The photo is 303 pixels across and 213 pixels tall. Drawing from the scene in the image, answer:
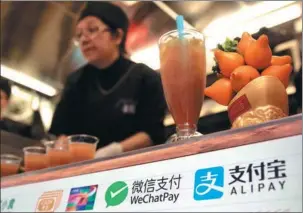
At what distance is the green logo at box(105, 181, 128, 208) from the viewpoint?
751 millimetres

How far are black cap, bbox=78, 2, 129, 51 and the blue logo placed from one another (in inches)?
54.7

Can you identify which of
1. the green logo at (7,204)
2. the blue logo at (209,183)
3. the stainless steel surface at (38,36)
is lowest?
the blue logo at (209,183)

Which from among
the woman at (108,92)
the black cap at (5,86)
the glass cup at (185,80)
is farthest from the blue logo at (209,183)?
the black cap at (5,86)

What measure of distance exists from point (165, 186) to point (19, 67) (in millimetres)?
2307

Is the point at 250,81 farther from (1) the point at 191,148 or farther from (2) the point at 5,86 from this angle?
(2) the point at 5,86

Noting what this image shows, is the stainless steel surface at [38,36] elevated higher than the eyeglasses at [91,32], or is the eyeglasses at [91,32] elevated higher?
the stainless steel surface at [38,36]

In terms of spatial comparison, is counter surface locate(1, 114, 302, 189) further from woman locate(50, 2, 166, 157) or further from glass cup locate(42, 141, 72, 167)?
woman locate(50, 2, 166, 157)

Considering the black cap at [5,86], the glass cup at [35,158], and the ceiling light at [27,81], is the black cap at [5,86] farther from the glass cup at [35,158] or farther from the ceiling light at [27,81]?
the glass cup at [35,158]

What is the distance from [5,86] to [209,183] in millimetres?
2207

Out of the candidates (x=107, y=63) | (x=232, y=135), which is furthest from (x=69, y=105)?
(x=232, y=135)

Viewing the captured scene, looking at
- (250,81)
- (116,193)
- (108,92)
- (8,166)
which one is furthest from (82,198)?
(108,92)

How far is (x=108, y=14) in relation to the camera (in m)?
1.95

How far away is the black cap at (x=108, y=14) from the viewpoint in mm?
1926

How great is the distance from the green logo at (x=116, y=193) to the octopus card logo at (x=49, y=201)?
14 cm
